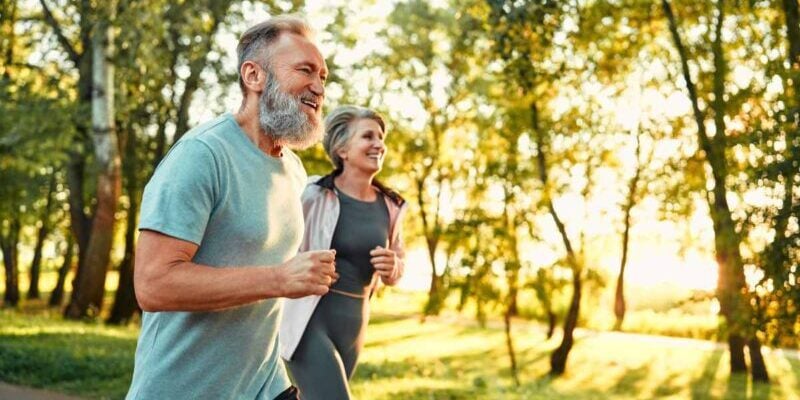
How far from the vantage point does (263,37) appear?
272 centimetres

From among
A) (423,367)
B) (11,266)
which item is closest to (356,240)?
(423,367)

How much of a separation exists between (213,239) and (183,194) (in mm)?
152

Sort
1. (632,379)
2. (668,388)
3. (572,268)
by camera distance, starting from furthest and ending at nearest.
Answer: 1. (632,379)
2. (668,388)
3. (572,268)

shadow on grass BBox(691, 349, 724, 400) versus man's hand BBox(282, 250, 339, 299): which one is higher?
man's hand BBox(282, 250, 339, 299)

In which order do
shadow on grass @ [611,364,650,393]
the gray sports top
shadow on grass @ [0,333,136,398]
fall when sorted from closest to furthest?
1. the gray sports top
2. shadow on grass @ [0,333,136,398]
3. shadow on grass @ [611,364,650,393]

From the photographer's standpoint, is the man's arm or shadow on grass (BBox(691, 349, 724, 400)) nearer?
the man's arm

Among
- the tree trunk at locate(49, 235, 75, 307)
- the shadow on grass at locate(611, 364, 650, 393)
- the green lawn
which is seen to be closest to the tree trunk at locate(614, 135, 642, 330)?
the green lawn

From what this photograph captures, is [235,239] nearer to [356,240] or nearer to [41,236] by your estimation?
[356,240]

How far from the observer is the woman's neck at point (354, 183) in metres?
5.22

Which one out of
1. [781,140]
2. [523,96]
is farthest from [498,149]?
[781,140]

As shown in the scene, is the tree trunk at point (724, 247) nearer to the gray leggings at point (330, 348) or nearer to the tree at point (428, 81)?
the gray leggings at point (330, 348)

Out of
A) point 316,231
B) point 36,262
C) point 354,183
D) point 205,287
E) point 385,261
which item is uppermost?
point 354,183

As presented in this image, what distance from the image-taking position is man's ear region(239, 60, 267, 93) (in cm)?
270

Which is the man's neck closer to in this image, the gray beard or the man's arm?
the gray beard
